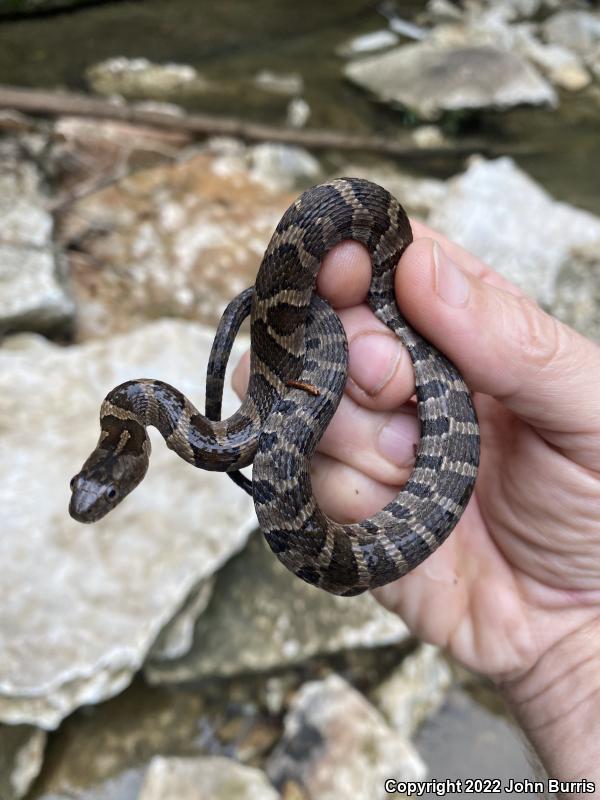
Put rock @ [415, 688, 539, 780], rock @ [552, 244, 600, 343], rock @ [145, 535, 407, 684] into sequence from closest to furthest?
rock @ [415, 688, 539, 780]
rock @ [145, 535, 407, 684]
rock @ [552, 244, 600, 343]

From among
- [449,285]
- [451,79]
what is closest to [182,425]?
[449,285]

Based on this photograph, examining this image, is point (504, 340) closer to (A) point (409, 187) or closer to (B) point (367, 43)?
(A) point (409, 187)

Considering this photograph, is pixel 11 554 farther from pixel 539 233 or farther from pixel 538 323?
pixel 539 233

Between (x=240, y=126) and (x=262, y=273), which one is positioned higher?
(x=262, y=273)

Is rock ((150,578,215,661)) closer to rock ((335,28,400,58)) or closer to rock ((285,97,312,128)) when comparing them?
rock ((285,97,312,128))

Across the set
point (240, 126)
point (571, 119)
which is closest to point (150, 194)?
point (240, 126)

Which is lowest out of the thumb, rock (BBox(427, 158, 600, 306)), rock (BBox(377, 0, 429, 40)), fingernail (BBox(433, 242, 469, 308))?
rock (BBox(377, 0, 429, 40))
